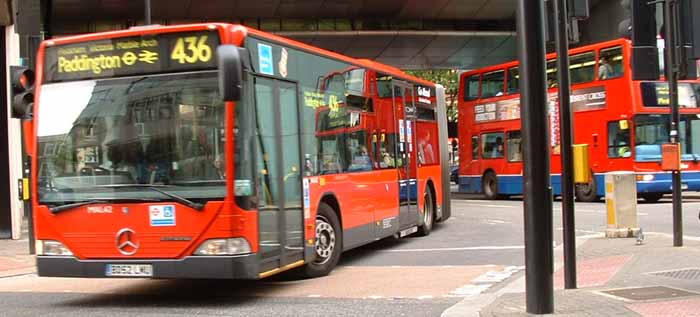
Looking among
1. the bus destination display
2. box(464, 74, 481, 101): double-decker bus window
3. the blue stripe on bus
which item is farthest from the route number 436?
box(464, 74, 481, 101): double-decker bus window

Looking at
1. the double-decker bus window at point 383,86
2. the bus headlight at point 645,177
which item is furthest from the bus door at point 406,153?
the bus headlight at point 645,177

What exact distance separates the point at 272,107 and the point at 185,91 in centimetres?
109

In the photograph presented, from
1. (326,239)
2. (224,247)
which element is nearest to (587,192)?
(326,239)

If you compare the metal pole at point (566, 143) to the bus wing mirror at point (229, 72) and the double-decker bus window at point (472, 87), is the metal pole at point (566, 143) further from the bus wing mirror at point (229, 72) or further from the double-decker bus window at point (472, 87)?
the double-decker bus window at point (472, 87)

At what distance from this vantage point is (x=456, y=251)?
40.5 ft

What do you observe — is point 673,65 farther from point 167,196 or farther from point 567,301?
point 167,196

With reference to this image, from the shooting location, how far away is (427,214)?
1495cm

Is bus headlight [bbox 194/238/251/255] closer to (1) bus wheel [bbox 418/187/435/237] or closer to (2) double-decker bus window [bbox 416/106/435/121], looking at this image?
(2) double-decker bus window [bbox 416/106/435/121]

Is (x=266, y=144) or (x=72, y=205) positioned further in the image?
(x=266, y=144)

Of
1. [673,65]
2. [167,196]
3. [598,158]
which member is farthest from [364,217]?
[598,158]

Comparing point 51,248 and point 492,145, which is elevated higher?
point 492,145

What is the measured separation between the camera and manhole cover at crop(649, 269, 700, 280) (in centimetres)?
821

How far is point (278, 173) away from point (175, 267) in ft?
5.21

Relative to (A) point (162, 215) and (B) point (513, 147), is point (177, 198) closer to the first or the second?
(A) point (162, 215)
